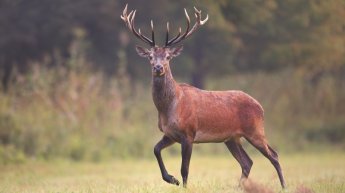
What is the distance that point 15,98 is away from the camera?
74.1ft

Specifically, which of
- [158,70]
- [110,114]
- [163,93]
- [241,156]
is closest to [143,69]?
[110,114]

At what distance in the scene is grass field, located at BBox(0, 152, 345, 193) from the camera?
1324 cm

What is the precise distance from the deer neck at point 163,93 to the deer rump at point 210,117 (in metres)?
0.08

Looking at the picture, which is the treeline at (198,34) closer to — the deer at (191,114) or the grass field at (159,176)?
the grass field at (159,176)

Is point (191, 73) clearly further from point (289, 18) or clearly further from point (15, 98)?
point (15, 98)

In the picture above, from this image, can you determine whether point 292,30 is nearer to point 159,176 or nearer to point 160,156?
point 159,176

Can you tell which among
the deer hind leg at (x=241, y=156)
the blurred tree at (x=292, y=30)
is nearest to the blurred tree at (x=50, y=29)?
the blurred tree at (x=292, y=30)

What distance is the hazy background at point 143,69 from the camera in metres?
22.3

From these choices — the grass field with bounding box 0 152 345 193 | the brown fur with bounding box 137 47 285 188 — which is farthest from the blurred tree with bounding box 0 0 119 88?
the brown fur with bounding box 137 47 285 188

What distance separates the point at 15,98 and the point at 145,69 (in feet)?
24.1

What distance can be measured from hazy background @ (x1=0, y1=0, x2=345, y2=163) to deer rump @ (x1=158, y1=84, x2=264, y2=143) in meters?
7.95

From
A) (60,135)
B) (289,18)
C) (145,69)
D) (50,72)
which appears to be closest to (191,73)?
(145,69)

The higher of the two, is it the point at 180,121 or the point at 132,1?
the point at 132,1

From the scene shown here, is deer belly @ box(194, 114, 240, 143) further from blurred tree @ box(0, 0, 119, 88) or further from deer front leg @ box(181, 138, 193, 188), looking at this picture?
blurred tree @ box(0, 0, 119, 88)
